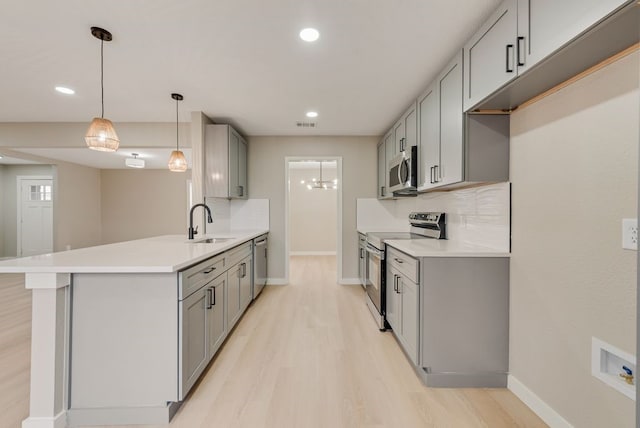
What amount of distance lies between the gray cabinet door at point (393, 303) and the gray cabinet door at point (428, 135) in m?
0.90

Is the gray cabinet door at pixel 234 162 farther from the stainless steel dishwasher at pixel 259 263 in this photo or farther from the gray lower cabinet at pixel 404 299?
the gray lower cabinet at pixel 404 299

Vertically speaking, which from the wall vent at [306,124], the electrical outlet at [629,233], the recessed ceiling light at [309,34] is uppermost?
A: the wall vent at [306,124]

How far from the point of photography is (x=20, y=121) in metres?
3.95

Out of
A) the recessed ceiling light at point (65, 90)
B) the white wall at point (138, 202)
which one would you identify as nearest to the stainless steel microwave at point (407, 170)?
the recessed ceiling light at point (65, 90)

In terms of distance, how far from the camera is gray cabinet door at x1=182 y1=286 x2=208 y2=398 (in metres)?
1.66

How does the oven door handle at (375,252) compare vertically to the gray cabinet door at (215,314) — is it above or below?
above

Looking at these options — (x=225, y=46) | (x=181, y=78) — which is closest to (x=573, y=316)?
(x=225, y=46)

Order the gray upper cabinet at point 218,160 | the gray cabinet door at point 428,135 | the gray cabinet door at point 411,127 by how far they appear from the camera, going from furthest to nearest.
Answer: the gray upper cabinet at point 218,160 → the gray cabinet door at point 411,127 → the gray cabinet door at point 428,135

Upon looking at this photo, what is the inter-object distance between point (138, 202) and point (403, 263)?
25.9 ft

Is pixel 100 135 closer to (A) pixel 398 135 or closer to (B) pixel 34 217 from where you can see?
(A) pixel 398 135

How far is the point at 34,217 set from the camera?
22.1 ft

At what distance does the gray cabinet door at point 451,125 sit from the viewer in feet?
6.58

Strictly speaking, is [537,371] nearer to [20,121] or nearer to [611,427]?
[611,427]

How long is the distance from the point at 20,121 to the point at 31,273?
4.00 m
